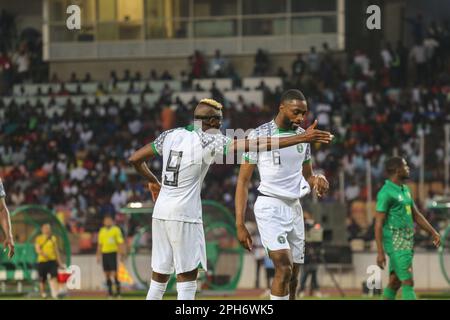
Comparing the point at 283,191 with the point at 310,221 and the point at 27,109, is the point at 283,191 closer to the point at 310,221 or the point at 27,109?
the point at 310,221

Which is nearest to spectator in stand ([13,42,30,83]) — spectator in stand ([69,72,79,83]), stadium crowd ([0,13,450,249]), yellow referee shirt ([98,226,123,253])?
stadium crowd ([0,13,450,249])

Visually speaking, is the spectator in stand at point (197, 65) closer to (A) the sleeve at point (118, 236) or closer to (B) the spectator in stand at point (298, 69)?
(B) the spectator in stand at point (298, 69)

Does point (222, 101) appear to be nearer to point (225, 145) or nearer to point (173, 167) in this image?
point (173, 167)

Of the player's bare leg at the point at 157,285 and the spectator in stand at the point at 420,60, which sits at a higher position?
the spectator in stand at the point at 420,60

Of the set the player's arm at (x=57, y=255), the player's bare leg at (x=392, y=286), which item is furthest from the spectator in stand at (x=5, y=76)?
the player's bare leg at (x=392, y=286)

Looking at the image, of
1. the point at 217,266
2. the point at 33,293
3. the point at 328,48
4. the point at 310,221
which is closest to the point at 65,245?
the point at 33,293

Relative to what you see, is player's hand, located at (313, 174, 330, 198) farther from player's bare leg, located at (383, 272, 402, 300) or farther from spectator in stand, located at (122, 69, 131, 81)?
spectator in stand, located at (122, 69, 131, 81)

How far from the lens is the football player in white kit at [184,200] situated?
12.4m

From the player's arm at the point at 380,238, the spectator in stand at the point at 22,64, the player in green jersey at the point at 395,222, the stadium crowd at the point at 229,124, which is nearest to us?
the player's arm at the point at 380,238

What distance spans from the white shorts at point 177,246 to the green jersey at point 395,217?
3.72 meters

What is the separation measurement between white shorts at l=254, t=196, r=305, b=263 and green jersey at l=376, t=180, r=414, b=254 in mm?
2322

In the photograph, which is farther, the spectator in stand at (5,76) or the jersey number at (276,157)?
the spectator in stand at (5,76)

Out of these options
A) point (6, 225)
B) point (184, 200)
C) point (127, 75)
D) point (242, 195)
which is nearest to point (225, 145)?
point (184, 200)

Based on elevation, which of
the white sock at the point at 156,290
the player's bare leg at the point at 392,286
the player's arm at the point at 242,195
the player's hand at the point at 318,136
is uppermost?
the player's hand at the point at 318,136
